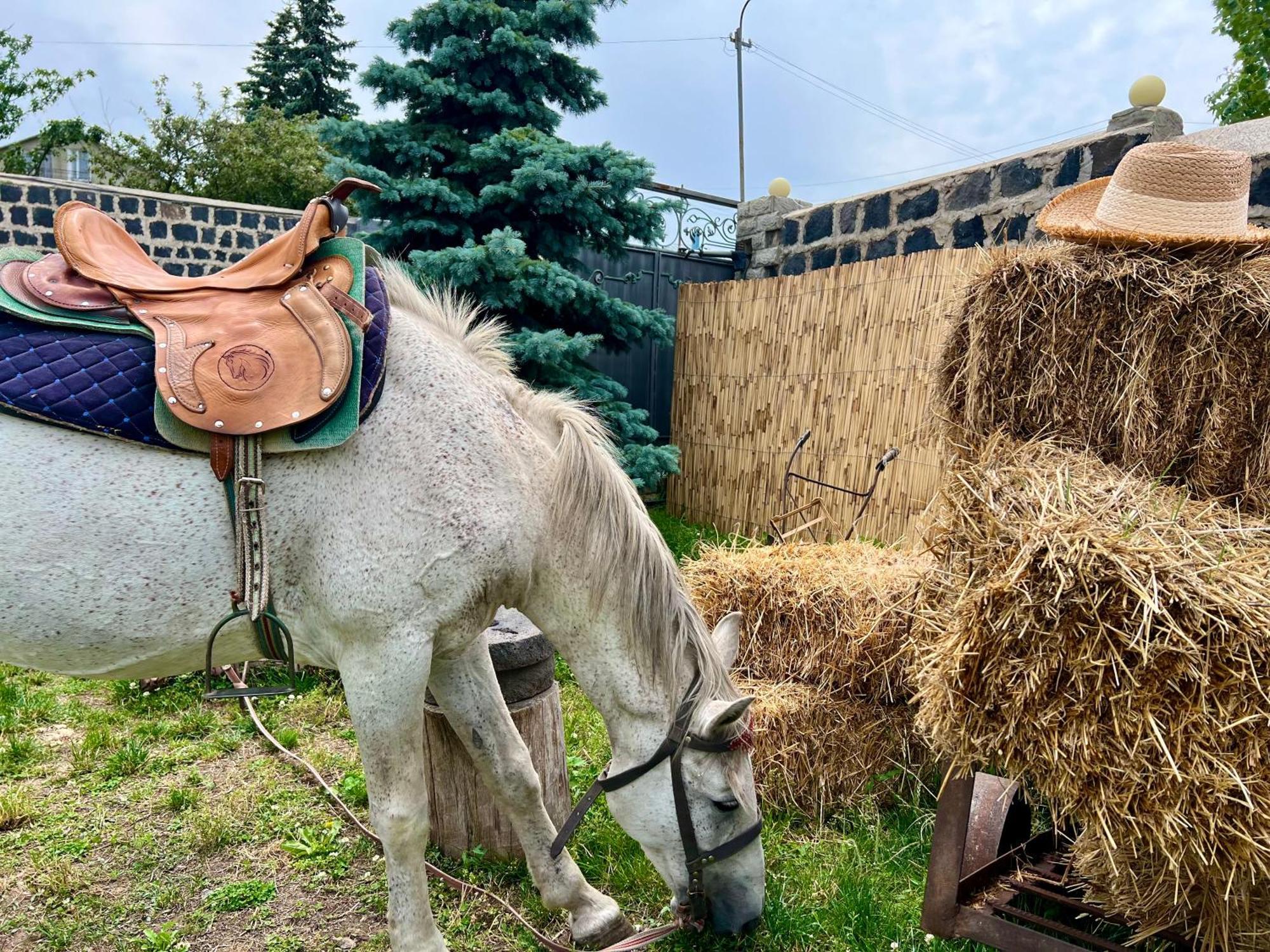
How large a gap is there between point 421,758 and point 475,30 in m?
5.31

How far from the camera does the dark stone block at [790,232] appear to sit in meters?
6.46

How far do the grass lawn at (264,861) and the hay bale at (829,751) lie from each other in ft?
0.29

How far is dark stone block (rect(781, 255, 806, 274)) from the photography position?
640 centimetres

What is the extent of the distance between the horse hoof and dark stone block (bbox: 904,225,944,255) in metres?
4.58

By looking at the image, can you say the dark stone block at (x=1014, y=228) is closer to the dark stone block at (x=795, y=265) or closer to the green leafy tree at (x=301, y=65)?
the dark stone block at (x=795, y=265)

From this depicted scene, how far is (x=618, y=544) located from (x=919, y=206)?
4511 millimetres

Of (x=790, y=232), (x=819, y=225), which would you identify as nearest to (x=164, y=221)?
(x=790, y=232)

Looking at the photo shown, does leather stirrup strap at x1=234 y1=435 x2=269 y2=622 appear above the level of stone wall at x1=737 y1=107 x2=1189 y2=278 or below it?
below

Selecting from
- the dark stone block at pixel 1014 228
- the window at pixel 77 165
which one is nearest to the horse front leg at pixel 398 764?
the dark stone block at pixel 1014 228

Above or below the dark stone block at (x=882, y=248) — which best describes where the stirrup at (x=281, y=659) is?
below

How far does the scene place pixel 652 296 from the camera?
7.48 meters

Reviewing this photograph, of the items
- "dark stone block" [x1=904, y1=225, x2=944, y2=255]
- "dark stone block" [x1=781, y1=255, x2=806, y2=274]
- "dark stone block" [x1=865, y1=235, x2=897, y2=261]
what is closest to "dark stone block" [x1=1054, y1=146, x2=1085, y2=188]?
"dark stone block" [x1=904, y1=225, x2=944, y2=255]

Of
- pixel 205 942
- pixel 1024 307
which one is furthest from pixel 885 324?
pixel 205 942

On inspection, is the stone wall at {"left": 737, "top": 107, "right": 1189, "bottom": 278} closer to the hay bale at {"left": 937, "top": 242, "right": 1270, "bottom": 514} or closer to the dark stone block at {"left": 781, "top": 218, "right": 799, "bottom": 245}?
the dark stone block at {"left": 781, "top": 218, "right": 799, "bottom": 245}
